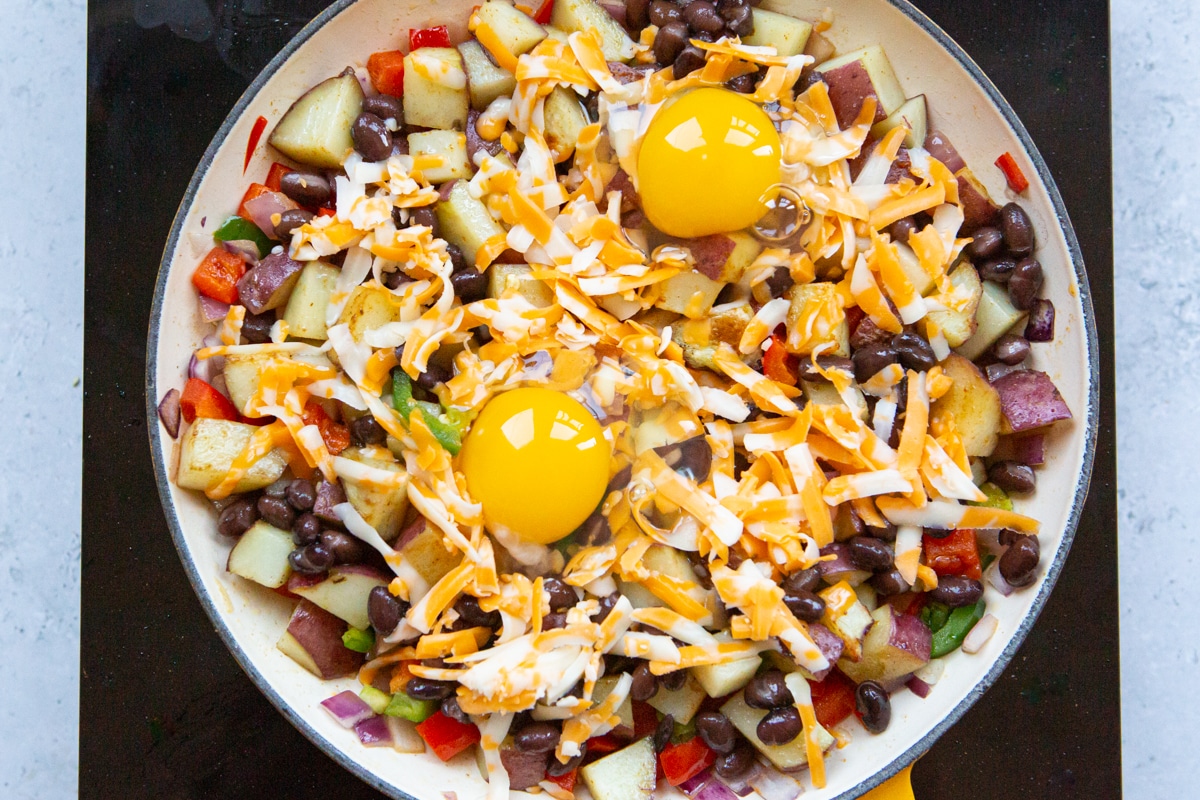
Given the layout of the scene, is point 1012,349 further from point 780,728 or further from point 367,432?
point 367,432

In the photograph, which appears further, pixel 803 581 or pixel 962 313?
pixel 962 313

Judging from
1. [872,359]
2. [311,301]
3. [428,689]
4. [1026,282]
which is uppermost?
[1026,282]

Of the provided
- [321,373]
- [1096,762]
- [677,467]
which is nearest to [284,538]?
[321,373]

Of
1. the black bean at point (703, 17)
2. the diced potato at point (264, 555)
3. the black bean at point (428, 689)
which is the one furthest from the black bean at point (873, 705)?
the black bean at point (703, 17)

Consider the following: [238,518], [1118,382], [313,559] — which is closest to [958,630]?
[1118,382]

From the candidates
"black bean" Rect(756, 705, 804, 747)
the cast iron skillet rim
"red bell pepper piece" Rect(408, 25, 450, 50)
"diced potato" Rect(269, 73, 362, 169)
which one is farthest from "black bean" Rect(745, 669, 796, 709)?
"red bell pepper piece" Rect(408, 25, 450, 50)

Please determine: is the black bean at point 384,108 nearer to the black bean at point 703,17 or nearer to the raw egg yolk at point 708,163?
the raw egg yolk at point 708,163
